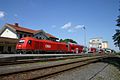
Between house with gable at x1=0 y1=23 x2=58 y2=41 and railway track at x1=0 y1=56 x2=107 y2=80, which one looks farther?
house with gable at x1=0 y1=23 x2=58 y2=41

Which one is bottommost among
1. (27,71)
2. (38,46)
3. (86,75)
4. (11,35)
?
(86,75)

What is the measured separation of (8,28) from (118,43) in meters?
34.9

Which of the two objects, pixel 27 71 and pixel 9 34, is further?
pixel 9 34

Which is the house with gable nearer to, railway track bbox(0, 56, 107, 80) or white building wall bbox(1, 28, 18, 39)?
white building wall bbox(1, 28, 18, 39)

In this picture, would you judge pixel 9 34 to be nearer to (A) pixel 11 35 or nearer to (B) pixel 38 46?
(A) pixel 11 35

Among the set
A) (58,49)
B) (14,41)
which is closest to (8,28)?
(14,41)

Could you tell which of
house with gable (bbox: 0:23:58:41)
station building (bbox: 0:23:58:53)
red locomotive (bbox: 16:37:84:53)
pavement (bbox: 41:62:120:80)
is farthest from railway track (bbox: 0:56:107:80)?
house with gable (bbox: 0:23:58:41)

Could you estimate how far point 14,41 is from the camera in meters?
45.0

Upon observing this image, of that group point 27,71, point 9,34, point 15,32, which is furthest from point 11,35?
point 27,71

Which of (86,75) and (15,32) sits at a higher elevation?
(15,32)

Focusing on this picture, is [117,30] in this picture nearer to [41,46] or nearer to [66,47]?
[66,47]

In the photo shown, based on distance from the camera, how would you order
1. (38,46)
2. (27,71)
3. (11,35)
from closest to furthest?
(27,71)
(38,46)
(11,35)

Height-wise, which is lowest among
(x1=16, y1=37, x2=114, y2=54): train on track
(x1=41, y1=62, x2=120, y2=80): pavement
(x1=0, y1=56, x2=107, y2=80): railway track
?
(x1=41, y1=62, x2=120, y2=80): pavement

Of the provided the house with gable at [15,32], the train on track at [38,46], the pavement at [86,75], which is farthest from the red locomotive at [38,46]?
the pavement at [86,75]
